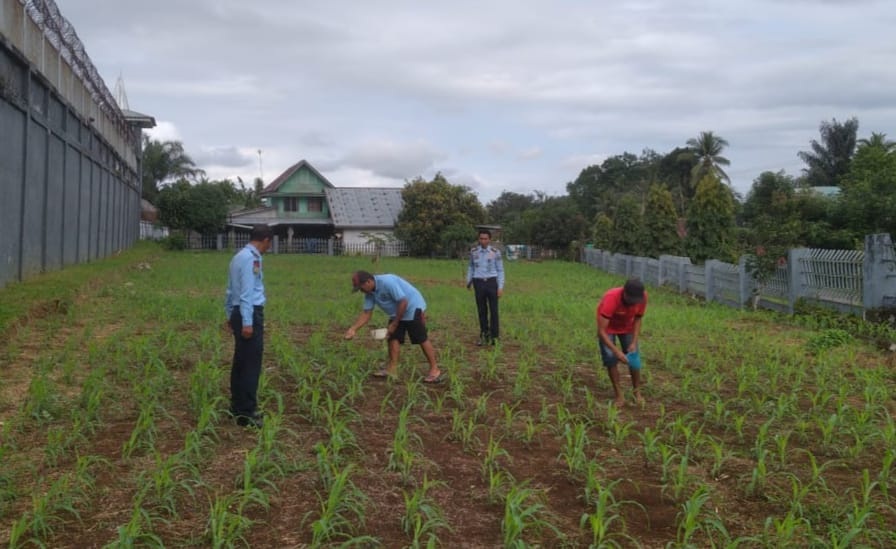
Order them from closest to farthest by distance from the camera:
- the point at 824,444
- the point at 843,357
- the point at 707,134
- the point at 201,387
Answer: the point at 824,444
the point at 201,387
the point at 843,357
the point at 707,134

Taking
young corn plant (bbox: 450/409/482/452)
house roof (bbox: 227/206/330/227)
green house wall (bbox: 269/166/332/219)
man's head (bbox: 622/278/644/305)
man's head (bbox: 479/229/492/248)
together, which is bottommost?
young corn plant (bbox: 450/409/482/452)

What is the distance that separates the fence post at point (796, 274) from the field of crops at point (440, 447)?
4578 mm

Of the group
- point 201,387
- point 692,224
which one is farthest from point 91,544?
point 692,224

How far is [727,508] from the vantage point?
170 inches

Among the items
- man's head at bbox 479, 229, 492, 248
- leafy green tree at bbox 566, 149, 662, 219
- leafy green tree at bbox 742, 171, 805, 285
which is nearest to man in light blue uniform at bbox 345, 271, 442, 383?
man's head at bbox 479, 229, 492, 248

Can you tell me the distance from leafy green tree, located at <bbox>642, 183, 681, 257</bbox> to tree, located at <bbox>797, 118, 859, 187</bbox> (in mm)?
26290

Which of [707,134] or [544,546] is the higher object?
[707,134]

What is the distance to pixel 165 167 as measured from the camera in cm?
5931

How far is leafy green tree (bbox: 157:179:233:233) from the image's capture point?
4441 centimetres

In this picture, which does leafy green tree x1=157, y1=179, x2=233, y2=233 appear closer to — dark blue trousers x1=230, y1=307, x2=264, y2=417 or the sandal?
the sandal

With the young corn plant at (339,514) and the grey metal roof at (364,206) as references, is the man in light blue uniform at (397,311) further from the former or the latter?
the grey metal roof at (364,206)

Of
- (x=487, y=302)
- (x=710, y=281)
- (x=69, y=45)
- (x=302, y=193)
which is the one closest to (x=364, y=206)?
(x=302, y=193)

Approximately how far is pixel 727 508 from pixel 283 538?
7.92ft

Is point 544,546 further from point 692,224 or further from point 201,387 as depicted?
point 692,224
